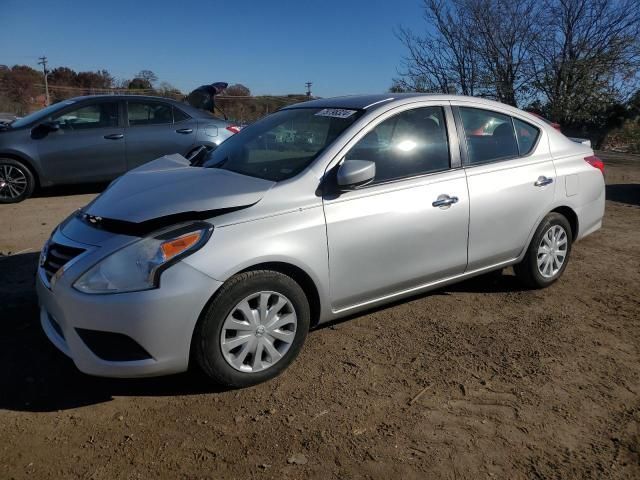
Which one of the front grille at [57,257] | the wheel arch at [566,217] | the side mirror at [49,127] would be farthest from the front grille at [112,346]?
the side mirror at [49,127]

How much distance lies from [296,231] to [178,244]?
680mm

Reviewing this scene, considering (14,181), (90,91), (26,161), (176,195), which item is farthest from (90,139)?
(90,91)

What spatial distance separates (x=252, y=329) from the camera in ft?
9.82

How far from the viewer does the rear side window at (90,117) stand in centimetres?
791

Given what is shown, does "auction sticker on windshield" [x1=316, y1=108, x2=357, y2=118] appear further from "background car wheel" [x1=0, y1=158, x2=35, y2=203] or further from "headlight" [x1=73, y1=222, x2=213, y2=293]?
"background car wheel" [x1=0, y1=158, x2=35, y2=203]

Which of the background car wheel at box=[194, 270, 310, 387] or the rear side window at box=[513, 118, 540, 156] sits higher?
the rear side window at box=[513, 118, 540, 156]

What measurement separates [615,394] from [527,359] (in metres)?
0.54

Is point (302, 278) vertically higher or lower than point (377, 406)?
higher

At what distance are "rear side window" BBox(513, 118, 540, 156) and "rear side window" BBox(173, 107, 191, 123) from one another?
580 cm

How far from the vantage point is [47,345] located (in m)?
3.53

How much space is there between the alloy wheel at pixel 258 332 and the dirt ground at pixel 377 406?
17 centimetres

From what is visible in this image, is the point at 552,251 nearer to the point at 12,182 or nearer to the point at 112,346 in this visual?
the point at 112,346

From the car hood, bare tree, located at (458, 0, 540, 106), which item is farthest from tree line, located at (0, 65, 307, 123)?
the car hood

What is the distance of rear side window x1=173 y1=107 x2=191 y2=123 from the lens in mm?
8680
